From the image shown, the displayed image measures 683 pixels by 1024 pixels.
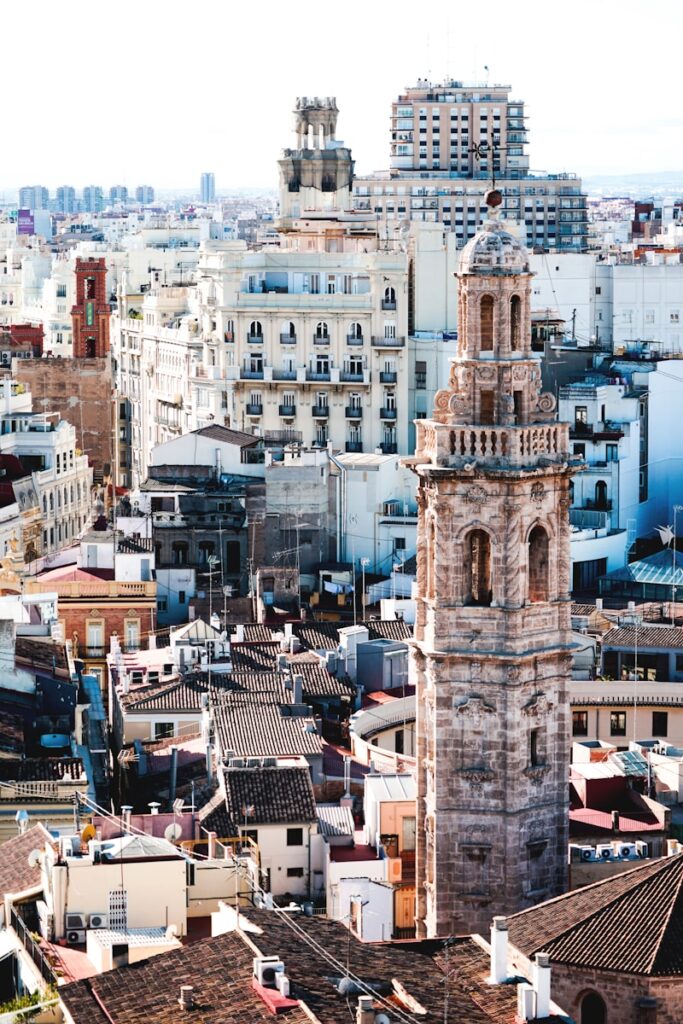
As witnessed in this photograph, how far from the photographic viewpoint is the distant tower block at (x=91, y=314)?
15712 centimetres

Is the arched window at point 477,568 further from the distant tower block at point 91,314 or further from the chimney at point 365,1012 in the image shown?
the distant tower block at point 91,314

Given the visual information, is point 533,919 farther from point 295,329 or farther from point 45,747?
point 295,329

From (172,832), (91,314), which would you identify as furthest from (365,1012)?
(91,314)

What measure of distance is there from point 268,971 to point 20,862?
11.2m

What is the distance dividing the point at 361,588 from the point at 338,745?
858 inches

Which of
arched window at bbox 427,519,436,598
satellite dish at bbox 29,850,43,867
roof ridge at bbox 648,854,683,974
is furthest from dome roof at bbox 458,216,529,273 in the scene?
satellite dish at bbox 29,850,43,867

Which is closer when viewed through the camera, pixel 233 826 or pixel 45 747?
pixel 233 826

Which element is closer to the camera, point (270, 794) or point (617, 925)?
point (617, 925)

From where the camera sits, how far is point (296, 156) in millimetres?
122562

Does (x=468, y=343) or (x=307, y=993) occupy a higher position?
(x=468, y=343)

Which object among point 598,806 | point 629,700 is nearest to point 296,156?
point 629,700

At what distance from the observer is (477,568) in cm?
5144

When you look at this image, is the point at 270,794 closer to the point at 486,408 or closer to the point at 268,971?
the point at 486,408

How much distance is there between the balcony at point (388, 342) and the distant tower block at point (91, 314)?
49.8m
